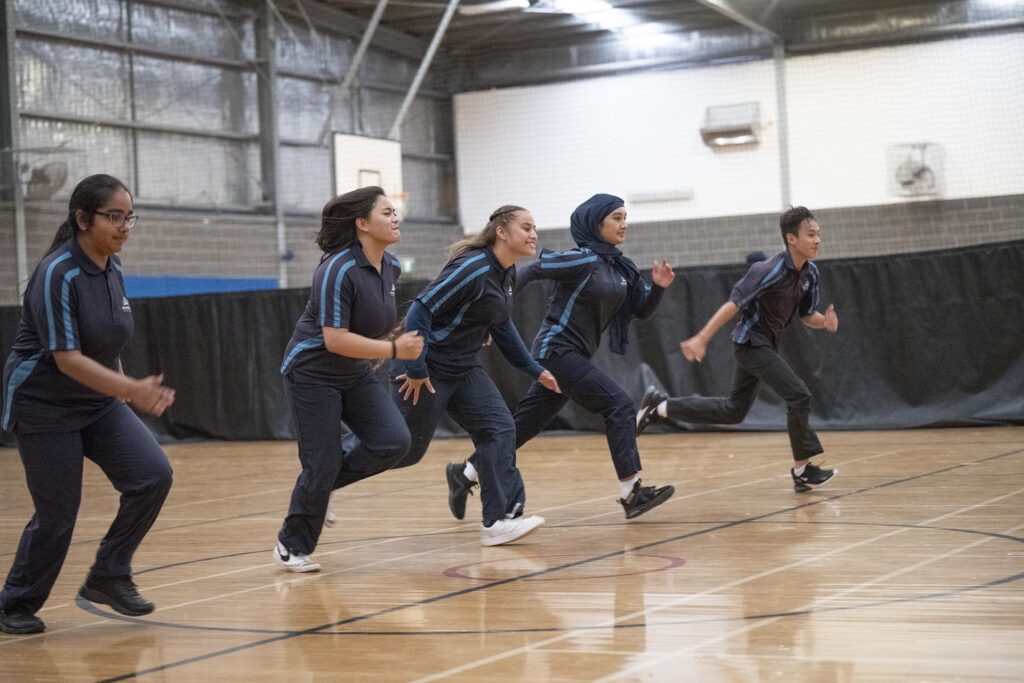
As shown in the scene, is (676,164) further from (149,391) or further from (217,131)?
(149,391)

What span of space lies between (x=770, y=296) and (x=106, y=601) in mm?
4563

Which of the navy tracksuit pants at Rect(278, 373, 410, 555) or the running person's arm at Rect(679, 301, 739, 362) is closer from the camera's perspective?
the navy tracksuit pants at Rect(278, 373, 410, 555)

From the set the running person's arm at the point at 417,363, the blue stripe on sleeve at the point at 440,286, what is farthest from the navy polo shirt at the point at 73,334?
the blue stripe on sleeve at the point at 440,286

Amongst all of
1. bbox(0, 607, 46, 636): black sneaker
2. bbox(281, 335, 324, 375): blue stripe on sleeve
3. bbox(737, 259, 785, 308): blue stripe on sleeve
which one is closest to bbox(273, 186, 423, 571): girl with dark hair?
bbox(281, 335, 324, 375): blue stripe on sleeve

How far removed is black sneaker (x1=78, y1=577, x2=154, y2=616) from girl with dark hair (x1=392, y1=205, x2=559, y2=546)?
170 cm

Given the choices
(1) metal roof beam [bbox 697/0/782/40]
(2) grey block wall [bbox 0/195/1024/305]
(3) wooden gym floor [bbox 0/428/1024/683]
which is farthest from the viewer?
(1) metal roof beam [bbox 697/0/782/40]

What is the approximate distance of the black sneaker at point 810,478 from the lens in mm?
8016

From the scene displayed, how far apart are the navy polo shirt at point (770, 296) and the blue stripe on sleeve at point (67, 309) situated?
14.5ft

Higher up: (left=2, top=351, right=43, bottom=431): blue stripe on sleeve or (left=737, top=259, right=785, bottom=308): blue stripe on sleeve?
(left=737, top=259, right=785, bottom=308): blue stripe on sleeve

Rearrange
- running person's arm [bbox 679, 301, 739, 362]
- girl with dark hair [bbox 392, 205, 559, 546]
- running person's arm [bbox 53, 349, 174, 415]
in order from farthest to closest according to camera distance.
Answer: running person's arm [bbox 679, 301, 739, 362], girl with dark hair [bbox 392, 205, 559, 546], running person's arm [bbox 53, 349, 174, 415]

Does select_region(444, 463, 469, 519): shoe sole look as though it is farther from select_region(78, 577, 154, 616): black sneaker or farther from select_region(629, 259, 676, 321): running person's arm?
select_region(78, 577, 154, 616): black sneaker

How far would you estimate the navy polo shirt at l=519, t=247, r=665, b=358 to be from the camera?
23.2 feet

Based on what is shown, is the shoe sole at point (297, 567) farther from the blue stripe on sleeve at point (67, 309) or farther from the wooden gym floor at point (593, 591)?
the blue stripe on sleeve at point (67, 309)

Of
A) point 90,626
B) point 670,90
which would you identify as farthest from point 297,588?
point 670,90
